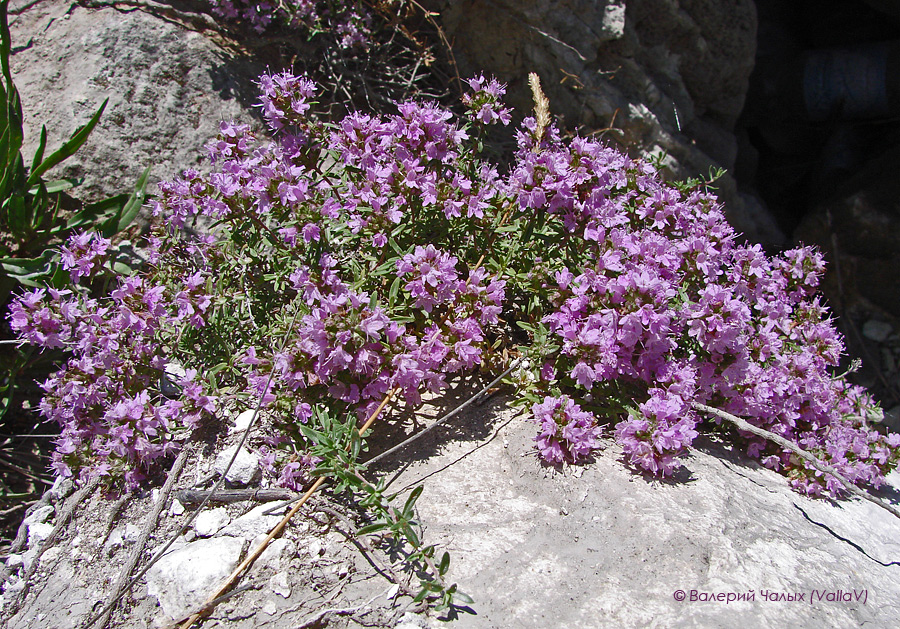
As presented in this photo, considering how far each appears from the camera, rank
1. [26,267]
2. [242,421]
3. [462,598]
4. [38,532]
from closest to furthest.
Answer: [462,598]
[38,532]
[242,421]
[26,267]

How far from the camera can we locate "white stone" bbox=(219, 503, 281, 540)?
2.33 meters

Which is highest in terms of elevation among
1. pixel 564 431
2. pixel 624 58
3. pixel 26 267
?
pixel 624 58

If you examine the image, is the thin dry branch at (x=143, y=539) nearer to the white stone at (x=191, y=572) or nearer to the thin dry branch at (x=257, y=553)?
the white stone at (x=191, y=572)

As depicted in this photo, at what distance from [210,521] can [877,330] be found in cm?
492

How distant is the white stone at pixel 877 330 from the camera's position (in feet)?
15.7

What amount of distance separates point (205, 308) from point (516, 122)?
8.99 ft

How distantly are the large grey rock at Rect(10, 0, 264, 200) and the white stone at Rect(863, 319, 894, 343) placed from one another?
15.9ft

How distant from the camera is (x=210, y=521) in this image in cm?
242

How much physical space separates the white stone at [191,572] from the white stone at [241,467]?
0.86ft

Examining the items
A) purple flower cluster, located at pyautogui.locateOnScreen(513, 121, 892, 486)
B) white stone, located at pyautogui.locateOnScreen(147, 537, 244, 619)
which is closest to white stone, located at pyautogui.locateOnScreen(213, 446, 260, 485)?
white stone, located at pyautogui.locateOnScreen(147, 537, 244, 619)

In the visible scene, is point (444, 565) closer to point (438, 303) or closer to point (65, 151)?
point (438, 303)

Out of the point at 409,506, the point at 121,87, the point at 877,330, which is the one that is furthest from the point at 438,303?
the point at 877,330

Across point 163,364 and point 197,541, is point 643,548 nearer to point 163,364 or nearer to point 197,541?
point 197,541

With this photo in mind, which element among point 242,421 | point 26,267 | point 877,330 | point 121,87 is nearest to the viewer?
point 242,421
